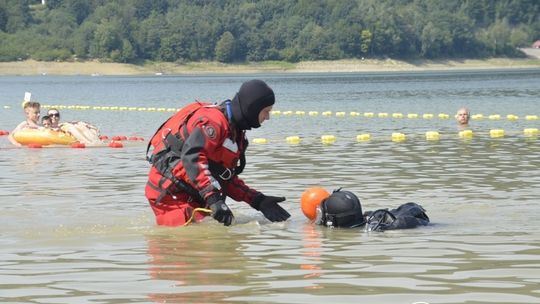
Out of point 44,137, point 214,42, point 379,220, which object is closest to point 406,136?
point 44,137

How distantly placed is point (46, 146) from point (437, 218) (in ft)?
46.1

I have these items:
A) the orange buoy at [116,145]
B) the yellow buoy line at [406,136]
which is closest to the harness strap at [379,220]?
the orange buoy at [116,145]

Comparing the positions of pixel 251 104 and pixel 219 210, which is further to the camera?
pixel 251 104

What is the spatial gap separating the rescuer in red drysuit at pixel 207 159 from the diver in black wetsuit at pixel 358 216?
444mm

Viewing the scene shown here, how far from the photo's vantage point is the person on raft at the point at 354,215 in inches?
461

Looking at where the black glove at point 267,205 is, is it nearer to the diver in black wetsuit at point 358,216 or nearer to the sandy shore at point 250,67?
the diver in black wetsuit at point 358,216

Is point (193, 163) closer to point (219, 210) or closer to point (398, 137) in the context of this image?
point (219, 210)

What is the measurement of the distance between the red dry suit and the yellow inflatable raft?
1351 centimetres

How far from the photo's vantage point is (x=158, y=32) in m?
184

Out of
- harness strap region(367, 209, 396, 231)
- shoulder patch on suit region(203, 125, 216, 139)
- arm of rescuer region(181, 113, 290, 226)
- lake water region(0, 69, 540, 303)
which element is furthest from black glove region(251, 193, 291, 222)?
shoulder patch on suit region(203, 125, 216, 139)

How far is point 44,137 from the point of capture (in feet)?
82.3

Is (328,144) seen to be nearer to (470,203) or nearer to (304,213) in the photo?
(470,203)

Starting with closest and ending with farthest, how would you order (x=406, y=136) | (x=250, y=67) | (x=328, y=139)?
1. (x=328, y=139)
2. (x=406, y=136)
3. (x=250, y=67)

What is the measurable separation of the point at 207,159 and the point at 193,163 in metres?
0.30
